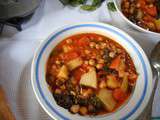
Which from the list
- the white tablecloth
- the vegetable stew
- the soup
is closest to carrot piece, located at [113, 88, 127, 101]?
the soup

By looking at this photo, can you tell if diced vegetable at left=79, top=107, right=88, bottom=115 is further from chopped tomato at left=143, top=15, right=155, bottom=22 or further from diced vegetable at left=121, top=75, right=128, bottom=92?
chopped tomato at left=143, top=15, right=155, bottom=22

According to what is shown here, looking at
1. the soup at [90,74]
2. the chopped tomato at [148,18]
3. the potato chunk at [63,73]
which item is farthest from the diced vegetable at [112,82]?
the chopped tomato at [148,18]

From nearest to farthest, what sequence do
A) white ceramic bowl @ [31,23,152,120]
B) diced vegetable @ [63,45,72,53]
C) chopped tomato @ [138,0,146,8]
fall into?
white ceramic bowl @ [31,23,152,120] < diced vegetable @ [63,45,72,53] < chopped tomato @ [138,0,146,8]

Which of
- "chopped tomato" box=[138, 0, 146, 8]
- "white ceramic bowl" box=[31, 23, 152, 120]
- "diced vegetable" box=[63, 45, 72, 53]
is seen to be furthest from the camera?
"chopped tomato" box=[138, 0, 146, 8]

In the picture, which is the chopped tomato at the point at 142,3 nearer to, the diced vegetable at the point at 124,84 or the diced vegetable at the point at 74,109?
the diced vegetable at the point at 124,84

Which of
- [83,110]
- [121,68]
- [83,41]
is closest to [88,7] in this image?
[83,41]

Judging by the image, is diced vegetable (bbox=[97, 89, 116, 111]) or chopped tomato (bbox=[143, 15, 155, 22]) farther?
chopped tomato (bbox=[143, 15, 155, 22])

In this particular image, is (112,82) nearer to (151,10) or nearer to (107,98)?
(107,98)

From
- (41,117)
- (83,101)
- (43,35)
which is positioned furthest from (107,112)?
(43,35)
